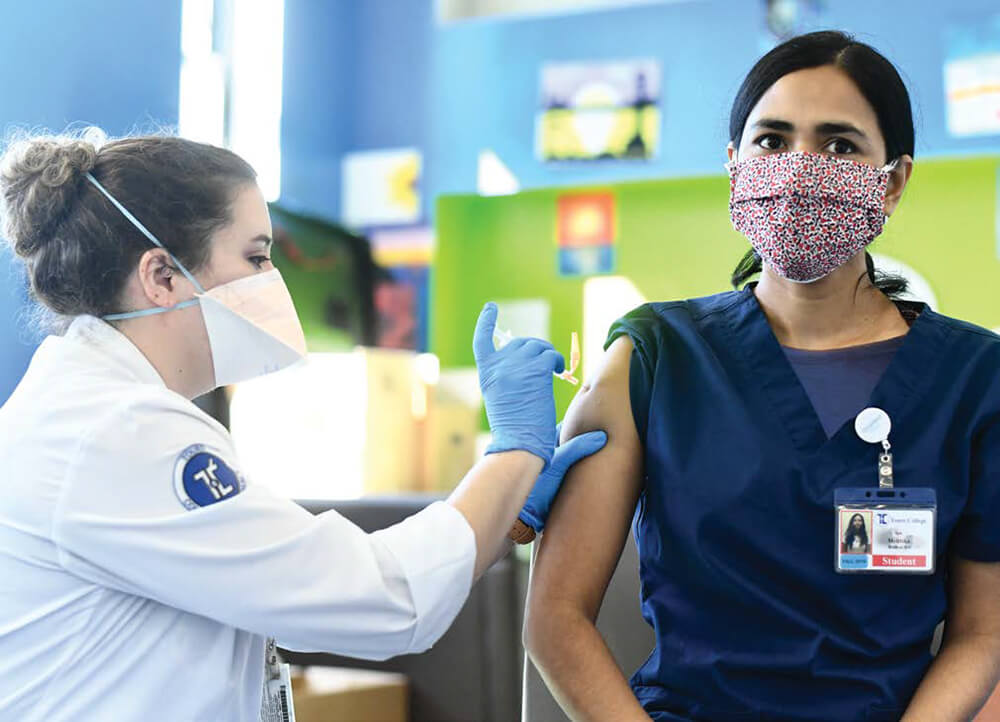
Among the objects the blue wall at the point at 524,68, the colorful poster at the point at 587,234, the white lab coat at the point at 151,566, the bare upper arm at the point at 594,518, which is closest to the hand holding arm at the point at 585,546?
the bare upper arm at the point at 594,518

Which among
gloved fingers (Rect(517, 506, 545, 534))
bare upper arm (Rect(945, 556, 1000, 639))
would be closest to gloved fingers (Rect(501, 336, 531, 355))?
gloved fingers (Rect(517, 506, 545, 534))

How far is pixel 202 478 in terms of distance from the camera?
117 cm

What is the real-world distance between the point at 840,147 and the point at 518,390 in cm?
54

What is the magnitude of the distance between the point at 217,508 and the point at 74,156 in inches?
19.7

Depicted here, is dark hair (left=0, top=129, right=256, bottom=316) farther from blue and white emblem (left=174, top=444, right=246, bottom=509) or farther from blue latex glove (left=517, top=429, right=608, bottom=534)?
blue latex glove (left=517, top=429, right=608, bottom=534)

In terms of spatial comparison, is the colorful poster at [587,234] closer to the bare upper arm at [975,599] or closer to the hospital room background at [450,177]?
the hospital room background at [450,177]

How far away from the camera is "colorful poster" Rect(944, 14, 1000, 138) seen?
3844 millimetres

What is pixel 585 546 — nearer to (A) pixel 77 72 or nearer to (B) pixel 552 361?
(B) pixel 552 361

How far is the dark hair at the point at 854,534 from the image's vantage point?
1.34 m

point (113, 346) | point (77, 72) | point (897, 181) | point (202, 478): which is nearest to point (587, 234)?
point (77, 72)

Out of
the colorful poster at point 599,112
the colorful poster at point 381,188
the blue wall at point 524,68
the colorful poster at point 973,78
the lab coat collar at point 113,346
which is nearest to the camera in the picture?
the lab coat collar at point 113,346

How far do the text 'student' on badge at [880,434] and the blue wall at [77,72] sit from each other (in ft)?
5.53

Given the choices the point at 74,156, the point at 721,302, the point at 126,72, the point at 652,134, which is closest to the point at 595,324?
the point at 652,134

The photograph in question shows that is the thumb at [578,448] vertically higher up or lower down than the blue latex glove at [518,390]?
lower down
